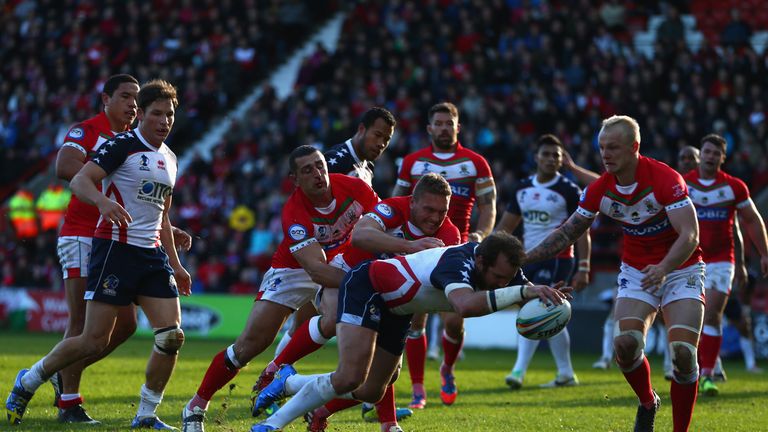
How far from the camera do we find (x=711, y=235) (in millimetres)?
13125

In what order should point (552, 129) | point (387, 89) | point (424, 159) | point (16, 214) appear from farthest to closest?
point (16, 214), point (387, 89), point (552, 129), point (424, 159)

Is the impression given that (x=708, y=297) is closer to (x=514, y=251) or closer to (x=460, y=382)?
(x=460, y=382)

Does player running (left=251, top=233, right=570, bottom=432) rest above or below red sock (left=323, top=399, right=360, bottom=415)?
above

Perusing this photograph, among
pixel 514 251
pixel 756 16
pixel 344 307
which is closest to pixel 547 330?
pixel 514 251

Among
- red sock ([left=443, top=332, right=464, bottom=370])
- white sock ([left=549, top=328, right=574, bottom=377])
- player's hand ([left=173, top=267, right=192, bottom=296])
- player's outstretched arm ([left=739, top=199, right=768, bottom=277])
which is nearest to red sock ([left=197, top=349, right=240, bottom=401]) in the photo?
player's hand ([left=173, top=267, right=192, bottom=296])

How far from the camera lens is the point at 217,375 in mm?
8648

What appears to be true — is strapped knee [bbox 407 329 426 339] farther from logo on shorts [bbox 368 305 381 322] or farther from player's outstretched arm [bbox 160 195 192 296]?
logo on shorts [bbox 368 305 381 322]

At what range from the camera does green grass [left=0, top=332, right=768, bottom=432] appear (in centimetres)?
948

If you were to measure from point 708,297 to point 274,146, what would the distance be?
51.1ft

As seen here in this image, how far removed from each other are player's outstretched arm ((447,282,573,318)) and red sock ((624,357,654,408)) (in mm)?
2235

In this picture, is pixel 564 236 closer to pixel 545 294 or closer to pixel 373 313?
pixel 373 313

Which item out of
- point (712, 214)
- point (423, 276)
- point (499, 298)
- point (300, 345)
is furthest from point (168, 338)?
point (712, 214)

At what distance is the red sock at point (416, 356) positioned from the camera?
1109 centimetres

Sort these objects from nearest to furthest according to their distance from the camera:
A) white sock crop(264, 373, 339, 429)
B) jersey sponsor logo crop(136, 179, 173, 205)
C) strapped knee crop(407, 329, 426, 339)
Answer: white sock crop(264, 373, 339, 429) → jersey sponsor logo crop(136, 179, 173, 205) → strapped knee crop(407, 329, 426, 339)
